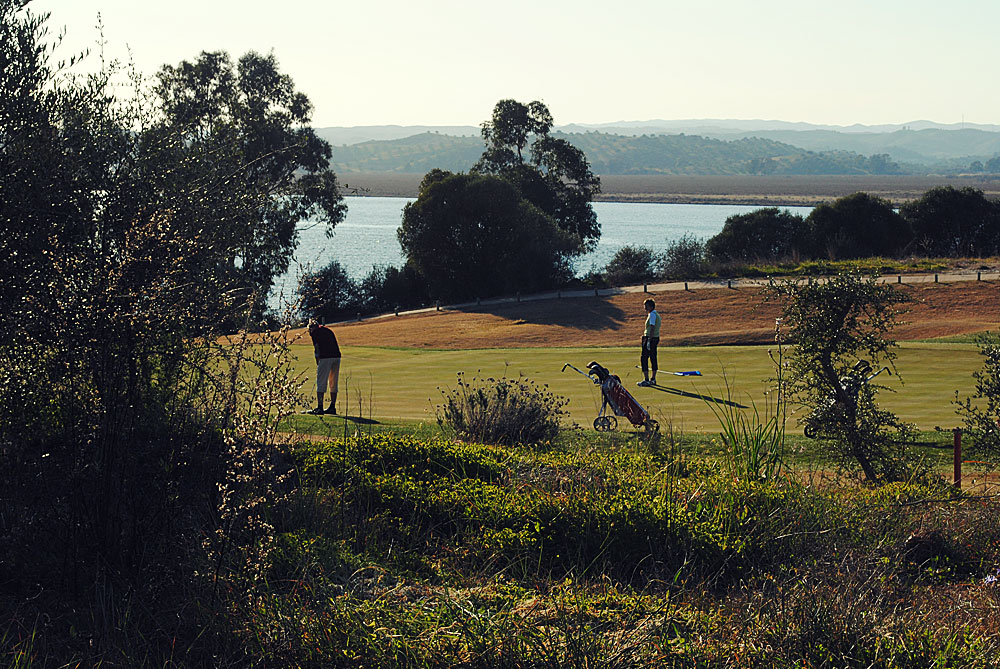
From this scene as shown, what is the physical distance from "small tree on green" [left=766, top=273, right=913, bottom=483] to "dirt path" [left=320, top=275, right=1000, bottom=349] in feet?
57.0

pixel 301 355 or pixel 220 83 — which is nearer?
pixel 301 355

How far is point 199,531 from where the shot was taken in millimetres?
6625

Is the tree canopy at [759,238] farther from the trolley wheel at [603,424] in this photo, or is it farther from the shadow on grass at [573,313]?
the trolley wheel at [603,424]

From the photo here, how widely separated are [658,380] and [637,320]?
57.5 ft

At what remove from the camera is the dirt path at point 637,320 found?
29266mm

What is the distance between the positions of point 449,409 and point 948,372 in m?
9.79

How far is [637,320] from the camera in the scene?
34781 millimetres

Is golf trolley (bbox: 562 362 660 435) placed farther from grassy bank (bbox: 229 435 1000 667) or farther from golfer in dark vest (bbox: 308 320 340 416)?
golfer in dark vest (bbox: 308 320 340 416)

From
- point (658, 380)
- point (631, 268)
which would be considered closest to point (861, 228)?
point (631, 268)

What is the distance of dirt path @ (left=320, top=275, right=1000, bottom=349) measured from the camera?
96.0ft

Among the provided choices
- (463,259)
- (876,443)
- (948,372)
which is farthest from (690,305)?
(876,443)

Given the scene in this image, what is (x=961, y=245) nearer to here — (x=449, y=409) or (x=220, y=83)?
(x=220, y=83)

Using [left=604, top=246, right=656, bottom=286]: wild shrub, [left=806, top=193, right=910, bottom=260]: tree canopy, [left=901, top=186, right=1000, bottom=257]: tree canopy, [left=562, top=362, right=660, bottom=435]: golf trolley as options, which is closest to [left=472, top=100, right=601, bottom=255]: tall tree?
[left=604, top=246, right=656, bottom=286]: wild shrub

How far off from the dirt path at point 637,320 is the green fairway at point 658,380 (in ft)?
24.3
